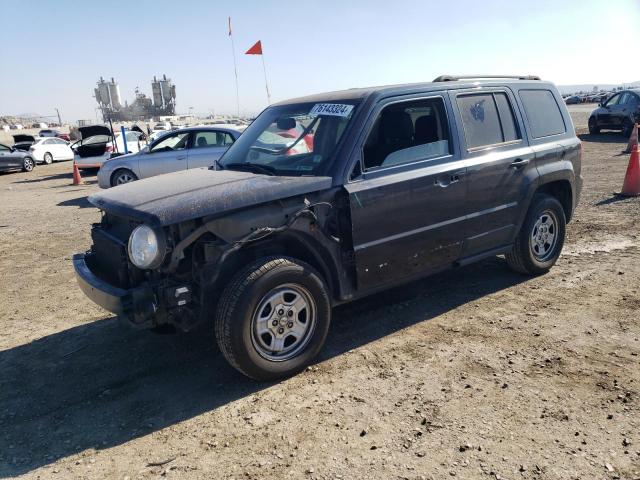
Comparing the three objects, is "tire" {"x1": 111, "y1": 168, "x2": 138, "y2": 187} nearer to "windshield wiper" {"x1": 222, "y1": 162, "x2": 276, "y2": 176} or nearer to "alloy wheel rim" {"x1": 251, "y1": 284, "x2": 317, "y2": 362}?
"windshield wiper" {"x1": 222, "y1": 162, "x2": 276, "y2": 176}

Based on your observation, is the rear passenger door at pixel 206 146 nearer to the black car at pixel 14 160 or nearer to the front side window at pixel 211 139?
the front side window at pixel 211 139

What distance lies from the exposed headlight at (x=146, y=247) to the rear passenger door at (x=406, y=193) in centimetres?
136

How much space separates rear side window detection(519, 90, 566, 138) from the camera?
5.02 m

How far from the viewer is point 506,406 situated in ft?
10.3

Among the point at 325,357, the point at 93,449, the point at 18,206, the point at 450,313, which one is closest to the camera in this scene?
the point at 93,449

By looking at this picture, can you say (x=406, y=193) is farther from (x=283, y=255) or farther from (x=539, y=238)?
(x=539, y=238)

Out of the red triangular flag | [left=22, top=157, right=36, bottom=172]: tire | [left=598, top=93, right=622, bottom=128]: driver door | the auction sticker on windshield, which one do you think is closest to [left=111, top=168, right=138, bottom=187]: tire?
the red triangular flag

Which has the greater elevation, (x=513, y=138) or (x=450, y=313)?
(x=513, y=138)

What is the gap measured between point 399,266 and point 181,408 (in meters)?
1.93

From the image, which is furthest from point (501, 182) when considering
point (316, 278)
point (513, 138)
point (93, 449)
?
point (93, 449)

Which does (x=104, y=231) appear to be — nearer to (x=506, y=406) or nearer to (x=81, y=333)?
(x=81, y=333)

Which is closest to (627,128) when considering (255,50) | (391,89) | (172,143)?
(255,50)

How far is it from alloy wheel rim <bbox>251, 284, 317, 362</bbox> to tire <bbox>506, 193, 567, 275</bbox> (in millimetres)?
2525

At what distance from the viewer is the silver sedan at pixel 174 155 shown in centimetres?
1106
